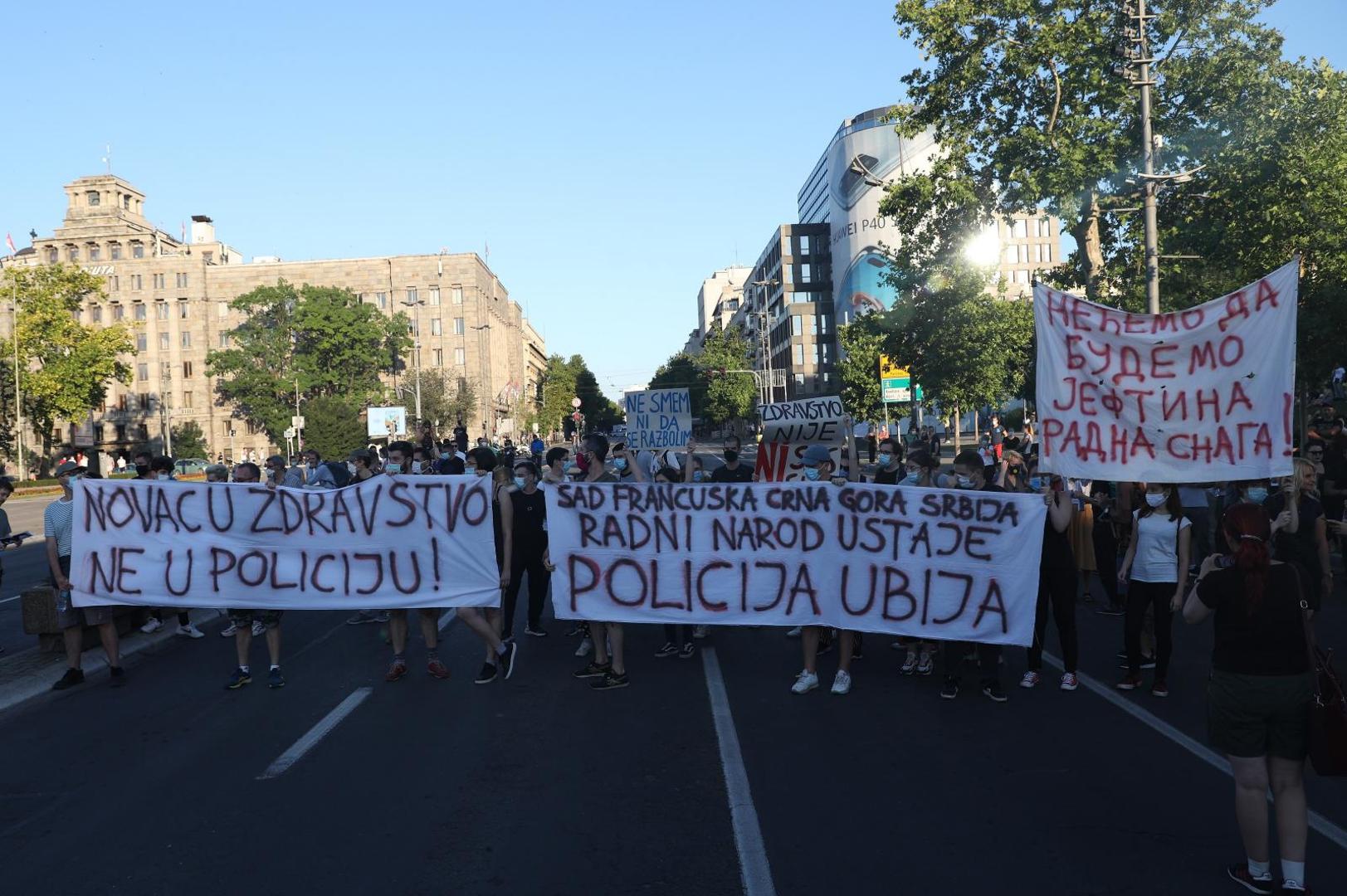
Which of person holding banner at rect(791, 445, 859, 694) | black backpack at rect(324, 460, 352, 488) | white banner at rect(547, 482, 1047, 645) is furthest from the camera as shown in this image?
black backpack at rect(324, 460, 352, 488)

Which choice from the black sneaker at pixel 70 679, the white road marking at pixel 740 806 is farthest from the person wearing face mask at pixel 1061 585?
the black sneaker at pixel 70 679

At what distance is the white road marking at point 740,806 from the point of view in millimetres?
4844

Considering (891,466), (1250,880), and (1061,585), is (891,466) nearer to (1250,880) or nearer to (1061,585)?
(1061,585)

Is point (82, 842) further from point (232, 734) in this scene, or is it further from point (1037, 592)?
point (1037, 592)

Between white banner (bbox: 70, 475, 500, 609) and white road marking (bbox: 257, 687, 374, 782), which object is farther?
white banner (bbox: 70, 475, 500, 609)

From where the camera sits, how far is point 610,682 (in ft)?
28.7

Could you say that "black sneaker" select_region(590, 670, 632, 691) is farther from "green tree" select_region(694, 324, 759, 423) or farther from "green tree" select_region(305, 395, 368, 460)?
"green tree" select_region(694, 324, 759, 423)

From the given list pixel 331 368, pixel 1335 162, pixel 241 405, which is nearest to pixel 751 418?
pixel 331 368

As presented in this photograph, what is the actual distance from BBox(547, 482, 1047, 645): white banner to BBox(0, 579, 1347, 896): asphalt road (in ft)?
2.12

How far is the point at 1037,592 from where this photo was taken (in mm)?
8219

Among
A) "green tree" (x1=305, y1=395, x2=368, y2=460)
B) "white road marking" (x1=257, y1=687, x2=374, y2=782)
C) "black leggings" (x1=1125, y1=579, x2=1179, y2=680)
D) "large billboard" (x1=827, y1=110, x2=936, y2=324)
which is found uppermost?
"large billboard" (x1=827, y1=110, x2=936, y2=324)

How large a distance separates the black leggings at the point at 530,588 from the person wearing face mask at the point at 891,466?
354cm

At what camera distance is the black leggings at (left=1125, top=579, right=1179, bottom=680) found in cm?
820

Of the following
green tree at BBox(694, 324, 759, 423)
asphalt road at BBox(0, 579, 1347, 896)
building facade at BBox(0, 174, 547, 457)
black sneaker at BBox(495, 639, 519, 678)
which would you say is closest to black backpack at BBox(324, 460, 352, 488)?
asphalt road at BBox(0, 579, 1347, 896)
